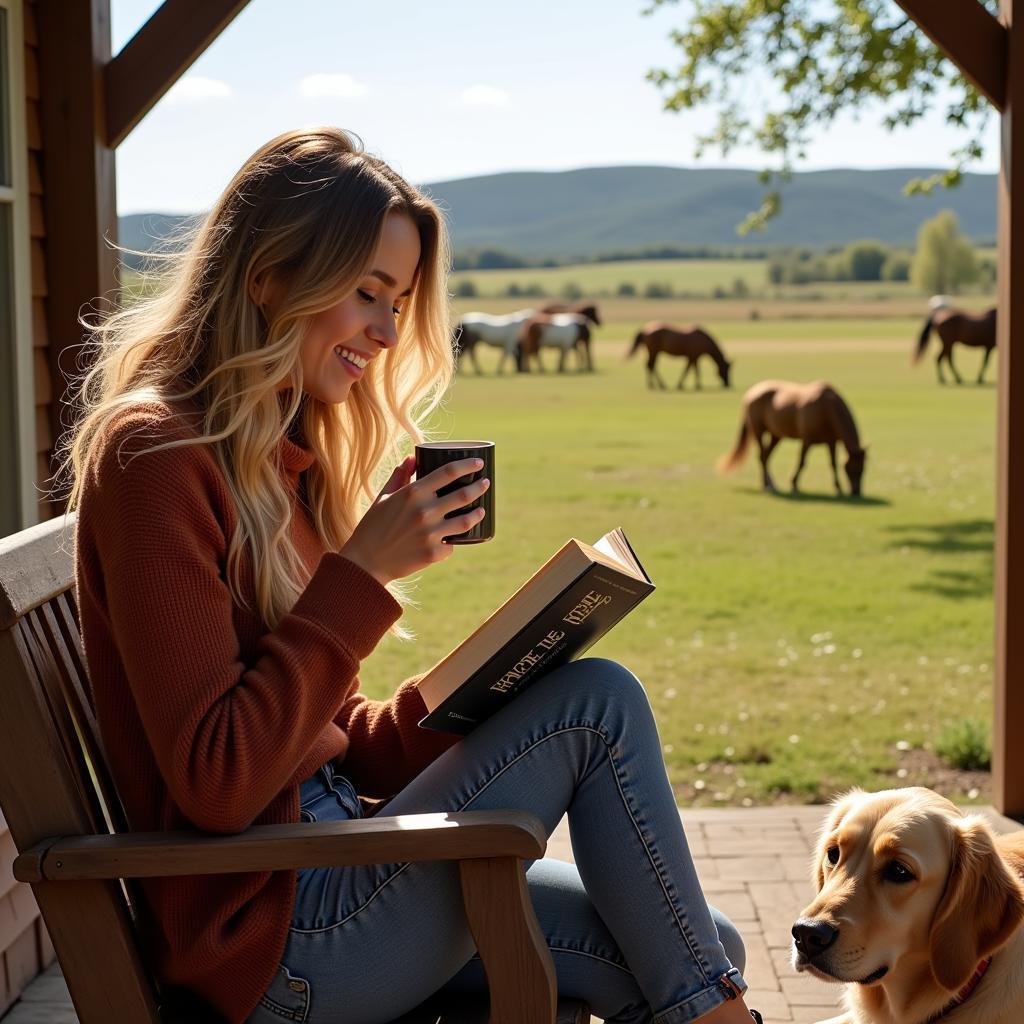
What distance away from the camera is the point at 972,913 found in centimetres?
205

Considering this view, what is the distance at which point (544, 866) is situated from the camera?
2.14 m

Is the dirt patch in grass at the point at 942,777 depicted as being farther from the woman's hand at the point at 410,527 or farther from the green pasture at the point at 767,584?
the woman's hand at the point at 410,527

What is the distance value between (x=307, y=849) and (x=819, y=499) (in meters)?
13.7

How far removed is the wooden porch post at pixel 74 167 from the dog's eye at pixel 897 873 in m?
2.34

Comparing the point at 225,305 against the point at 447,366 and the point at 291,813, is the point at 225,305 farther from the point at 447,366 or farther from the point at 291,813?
the point at 291,813

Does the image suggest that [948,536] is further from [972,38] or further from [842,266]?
[842,266]

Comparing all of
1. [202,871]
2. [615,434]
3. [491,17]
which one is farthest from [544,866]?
[491,17]

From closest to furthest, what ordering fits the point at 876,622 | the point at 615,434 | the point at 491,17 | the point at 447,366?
the point at 447,366
the point at 876,622
the point at 615,434
the point at 491,17

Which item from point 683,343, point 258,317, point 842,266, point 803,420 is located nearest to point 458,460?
point 258,317

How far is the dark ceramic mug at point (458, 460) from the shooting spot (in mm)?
1913

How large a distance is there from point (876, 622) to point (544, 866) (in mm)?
7315

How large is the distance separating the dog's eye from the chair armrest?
0.65m

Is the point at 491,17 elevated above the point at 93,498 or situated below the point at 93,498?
above

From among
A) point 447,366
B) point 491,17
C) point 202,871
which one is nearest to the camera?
point 202,871
